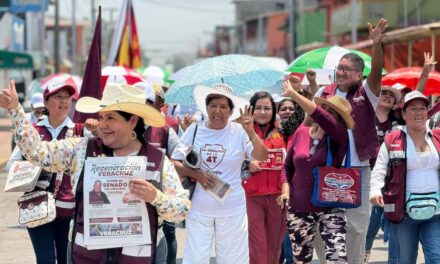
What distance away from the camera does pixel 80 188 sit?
5.41m

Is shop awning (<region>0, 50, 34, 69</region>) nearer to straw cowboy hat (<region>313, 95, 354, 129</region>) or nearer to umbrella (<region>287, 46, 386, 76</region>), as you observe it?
umbrella (<region>287, 46, 386, 76</region>)

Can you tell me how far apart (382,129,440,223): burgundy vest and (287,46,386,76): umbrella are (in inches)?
156

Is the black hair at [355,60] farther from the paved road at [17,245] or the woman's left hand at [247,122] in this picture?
the paved road at [17,245]

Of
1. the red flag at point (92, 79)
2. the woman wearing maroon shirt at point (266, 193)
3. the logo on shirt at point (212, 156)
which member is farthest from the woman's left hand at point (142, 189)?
the woman wearing maroon shirt at point (266, 193)

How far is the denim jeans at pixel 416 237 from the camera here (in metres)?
7.36

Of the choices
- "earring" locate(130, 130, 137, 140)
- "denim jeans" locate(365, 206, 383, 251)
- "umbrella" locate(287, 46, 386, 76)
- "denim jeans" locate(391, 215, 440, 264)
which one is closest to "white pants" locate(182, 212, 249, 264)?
"denim jeans" locate(391, 215, 440, 264)

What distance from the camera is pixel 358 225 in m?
8.12

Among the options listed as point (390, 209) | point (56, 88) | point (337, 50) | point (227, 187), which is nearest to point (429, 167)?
point (390, 209)

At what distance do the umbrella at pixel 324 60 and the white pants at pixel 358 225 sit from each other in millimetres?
3331

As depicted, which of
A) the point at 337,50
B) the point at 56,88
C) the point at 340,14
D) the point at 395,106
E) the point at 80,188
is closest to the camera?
the point at 80,188

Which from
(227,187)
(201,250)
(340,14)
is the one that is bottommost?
(201,250)

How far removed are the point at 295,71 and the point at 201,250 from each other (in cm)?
502

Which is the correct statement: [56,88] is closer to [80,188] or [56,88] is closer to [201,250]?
[201,250]

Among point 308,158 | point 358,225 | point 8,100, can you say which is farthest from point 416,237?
point 8,100
